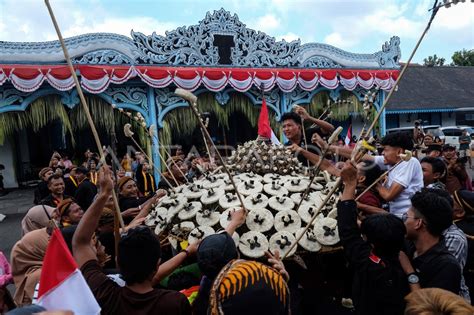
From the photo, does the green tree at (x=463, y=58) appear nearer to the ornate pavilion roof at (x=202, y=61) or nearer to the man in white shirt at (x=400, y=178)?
the ornate pavilion roof at (x=202, y=61)

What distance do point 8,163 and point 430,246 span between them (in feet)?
44.7

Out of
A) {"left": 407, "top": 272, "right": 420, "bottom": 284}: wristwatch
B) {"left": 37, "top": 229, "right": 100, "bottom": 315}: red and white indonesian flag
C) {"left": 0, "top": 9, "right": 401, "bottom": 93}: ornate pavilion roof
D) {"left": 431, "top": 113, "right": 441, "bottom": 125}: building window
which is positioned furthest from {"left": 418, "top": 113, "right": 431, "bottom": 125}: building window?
{"left": 37, "top": 229, "right": 100, "bottom": 315}: red and white indonesian flag

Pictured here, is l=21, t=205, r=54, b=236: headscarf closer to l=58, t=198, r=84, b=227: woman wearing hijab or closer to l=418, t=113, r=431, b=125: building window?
l=58, t=198, r=84, b=227: woman wearing hijab

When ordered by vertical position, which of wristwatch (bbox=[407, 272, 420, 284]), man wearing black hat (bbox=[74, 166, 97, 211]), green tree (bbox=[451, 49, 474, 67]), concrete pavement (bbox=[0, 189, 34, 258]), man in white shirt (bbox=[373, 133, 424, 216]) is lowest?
concrete pavement (bbox=[0, 189, 34, 258])

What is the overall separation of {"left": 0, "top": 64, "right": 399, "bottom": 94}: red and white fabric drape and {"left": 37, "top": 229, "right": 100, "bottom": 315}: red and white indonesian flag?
6525 millimetres

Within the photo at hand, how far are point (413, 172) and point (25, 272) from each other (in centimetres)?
310

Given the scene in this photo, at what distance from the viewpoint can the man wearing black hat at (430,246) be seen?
193 centimetres

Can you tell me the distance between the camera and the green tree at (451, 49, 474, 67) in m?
40.8

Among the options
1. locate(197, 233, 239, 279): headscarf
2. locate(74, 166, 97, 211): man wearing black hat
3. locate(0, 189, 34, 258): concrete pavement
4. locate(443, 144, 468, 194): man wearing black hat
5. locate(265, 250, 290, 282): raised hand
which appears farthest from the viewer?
locate(0, 189, 34, 258): concrete pavement

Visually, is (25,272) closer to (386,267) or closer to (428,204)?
(386,267)

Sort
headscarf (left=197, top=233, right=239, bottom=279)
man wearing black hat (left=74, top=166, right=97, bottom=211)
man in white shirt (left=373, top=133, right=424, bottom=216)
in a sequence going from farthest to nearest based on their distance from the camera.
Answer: man wearing black hat (left=74, top=166, right=97, bottom=211) → man in white shirt (left=373, top=133, right=424, bottom=216) → headscarf (left=197, top=233, right=239, bottom=279)

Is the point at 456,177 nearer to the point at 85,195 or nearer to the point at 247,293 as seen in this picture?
the point at 247,293

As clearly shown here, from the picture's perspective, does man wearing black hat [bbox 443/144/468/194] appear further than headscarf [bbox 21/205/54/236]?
Yes

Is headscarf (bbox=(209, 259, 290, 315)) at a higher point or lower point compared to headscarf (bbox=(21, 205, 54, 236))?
higher
